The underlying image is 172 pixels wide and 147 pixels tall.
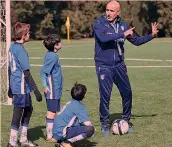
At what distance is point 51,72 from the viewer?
24.5 feet

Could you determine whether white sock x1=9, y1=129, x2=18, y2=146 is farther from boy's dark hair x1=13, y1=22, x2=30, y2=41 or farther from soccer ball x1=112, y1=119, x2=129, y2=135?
soccer ball x1=112, y1=119, x2=129, y2=135

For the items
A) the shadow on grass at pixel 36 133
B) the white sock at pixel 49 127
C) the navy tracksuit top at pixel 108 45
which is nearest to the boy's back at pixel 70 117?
the white sock at pixel 49 127

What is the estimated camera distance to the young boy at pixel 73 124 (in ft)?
22.7

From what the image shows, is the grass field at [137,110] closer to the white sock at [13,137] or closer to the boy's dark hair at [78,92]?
the white sock at [13,137]

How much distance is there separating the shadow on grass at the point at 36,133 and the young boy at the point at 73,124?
0.98 meters

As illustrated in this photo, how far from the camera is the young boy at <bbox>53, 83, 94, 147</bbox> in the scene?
6914mm

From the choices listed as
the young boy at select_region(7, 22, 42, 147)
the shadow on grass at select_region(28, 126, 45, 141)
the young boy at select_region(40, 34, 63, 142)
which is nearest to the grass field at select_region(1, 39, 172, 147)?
the shadow on grass at select_region(28, 126, 45, 141)

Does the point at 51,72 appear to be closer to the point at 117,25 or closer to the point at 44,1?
the point at 117,25

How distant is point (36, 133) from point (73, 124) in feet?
4.74

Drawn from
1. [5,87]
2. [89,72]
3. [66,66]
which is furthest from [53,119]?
[66,66]

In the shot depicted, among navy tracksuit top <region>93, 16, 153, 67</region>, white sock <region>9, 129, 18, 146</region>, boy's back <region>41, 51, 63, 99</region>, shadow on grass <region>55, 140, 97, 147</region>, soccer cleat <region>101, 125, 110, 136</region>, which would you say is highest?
navy tracksuit top <region>93, 16, 153, 67</region>

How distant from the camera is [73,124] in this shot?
7012 millimetres

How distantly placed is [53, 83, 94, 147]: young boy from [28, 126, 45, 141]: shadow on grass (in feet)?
3.21

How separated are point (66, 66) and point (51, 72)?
12.5 metres
